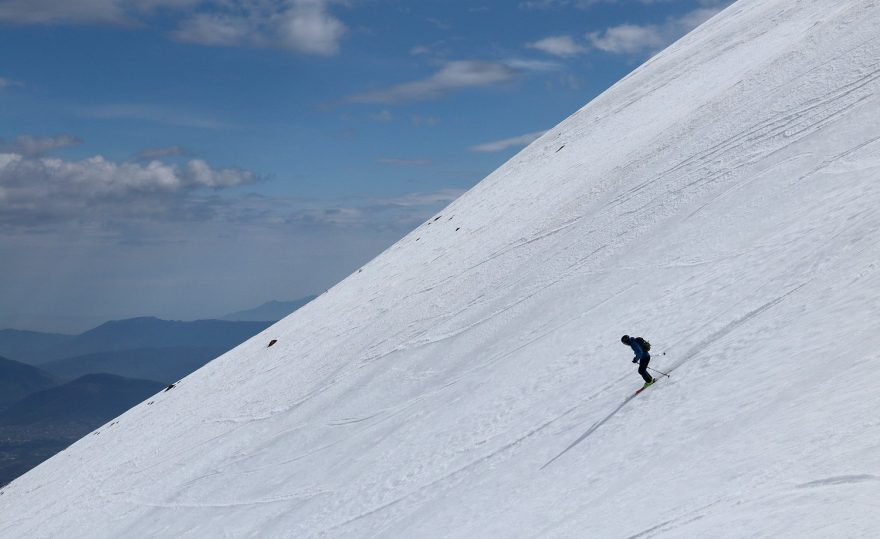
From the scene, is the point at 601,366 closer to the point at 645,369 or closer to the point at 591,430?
the point at 645,369

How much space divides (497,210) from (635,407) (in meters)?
27.5

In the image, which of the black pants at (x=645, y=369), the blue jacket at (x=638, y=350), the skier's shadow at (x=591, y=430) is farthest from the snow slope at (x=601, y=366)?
the blue jacket at (x=638, y=350)

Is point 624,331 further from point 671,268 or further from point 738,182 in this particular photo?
point 738,182

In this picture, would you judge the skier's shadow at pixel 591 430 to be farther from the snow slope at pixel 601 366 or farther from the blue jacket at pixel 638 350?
the blue jacket at pixel 638 350

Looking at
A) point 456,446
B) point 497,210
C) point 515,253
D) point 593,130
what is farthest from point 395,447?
point 593,130

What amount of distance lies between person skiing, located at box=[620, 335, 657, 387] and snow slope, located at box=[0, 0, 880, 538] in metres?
0.35

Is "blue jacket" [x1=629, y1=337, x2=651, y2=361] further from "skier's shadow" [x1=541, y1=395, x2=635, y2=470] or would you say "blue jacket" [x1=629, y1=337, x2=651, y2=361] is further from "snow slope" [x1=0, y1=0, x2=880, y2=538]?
"skier's shadow" [x1=541, y1=395, x2=635, y2=470]

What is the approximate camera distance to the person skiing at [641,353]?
16.0 meters

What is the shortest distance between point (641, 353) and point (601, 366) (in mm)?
3183

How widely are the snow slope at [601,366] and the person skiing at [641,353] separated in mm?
348

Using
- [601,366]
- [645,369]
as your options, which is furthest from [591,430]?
[601,366]

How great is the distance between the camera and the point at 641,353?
53.3 feet

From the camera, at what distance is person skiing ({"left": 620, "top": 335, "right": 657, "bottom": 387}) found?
16.0 m

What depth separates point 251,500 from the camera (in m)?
24.5
